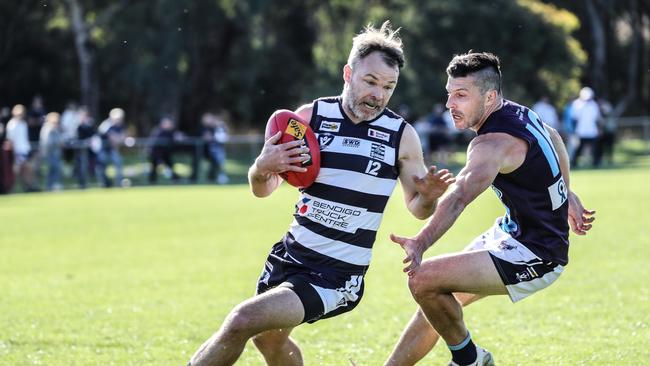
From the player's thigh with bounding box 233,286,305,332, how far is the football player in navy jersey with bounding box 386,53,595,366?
0.73m

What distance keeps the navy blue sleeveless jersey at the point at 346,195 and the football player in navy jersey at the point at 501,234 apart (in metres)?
0.38

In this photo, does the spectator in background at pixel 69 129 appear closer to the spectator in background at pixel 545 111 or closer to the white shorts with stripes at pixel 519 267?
the spectator in background at pixel 545 111

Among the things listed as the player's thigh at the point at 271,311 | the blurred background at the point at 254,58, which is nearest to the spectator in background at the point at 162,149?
the blurred background at the point at 254,58

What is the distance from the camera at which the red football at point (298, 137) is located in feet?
19.1

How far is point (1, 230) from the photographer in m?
18.3

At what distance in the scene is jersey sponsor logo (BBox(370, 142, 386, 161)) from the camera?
19.5ft

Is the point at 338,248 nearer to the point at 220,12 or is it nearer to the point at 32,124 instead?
the point at 32,124

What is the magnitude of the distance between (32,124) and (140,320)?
72.1 ft

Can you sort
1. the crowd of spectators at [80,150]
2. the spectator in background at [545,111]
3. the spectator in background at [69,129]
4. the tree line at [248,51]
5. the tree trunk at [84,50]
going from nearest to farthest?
1. the crowd of spectators at [80,150]
2. the spectator in background at [69,129]
3. the spectator in background at [545,111]
4. the tree line at [248,51]
5. the tree trunk at [84,50]

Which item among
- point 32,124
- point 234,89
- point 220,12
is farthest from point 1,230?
point 234,89

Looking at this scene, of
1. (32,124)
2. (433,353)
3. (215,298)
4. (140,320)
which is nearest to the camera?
(433,353)

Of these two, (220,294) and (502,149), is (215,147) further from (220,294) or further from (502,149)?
(502,149)

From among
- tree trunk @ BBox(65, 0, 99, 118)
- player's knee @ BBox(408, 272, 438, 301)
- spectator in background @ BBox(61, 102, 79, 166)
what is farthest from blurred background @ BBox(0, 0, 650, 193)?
player's knee @ BBox(408, 272, 438, 301)

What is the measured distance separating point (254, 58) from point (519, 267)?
38.8 meters
